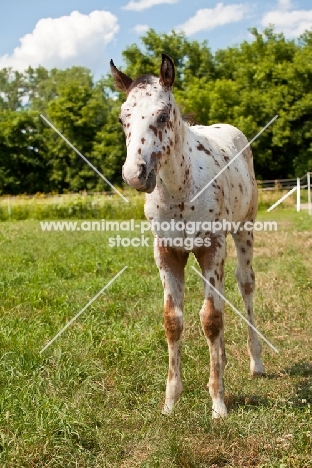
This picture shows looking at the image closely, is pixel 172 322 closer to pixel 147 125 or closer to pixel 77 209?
pixel 147 125

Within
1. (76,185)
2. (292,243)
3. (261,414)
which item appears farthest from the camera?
(76,185)

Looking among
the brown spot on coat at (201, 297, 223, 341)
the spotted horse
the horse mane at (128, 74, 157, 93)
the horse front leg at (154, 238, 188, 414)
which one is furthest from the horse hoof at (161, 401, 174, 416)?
the horse mane at (128, 74, 157, 93)

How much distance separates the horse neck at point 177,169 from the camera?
12.2 ft

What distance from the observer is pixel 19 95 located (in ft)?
225

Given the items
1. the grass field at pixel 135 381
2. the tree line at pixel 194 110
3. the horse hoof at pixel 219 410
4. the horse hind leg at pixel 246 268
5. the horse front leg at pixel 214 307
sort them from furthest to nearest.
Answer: the tree line at pixel 194 110, the horse hind leg at pixel 246 268, the horse front leg at pixel 214 307, the horse hoof at pixel 219 410, the grass field at pixel 135 381

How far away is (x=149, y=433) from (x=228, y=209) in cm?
178

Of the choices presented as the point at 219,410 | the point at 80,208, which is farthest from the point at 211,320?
the point at 80,208

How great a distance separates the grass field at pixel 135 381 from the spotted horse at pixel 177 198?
34 centimetres

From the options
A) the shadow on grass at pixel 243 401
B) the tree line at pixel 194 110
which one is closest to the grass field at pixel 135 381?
the shadow on grass at pixel 243 401

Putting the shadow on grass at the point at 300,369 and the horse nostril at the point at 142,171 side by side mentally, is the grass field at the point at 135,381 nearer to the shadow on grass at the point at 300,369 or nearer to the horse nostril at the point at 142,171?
the shadow on grass at the point at 300,369

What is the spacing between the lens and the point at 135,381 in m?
4.23

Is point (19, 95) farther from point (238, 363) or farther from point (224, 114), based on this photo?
point (238, 363)

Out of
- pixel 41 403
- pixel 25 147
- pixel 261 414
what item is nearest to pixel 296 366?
pixel 261 414

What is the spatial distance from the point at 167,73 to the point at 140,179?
86 centimetres
